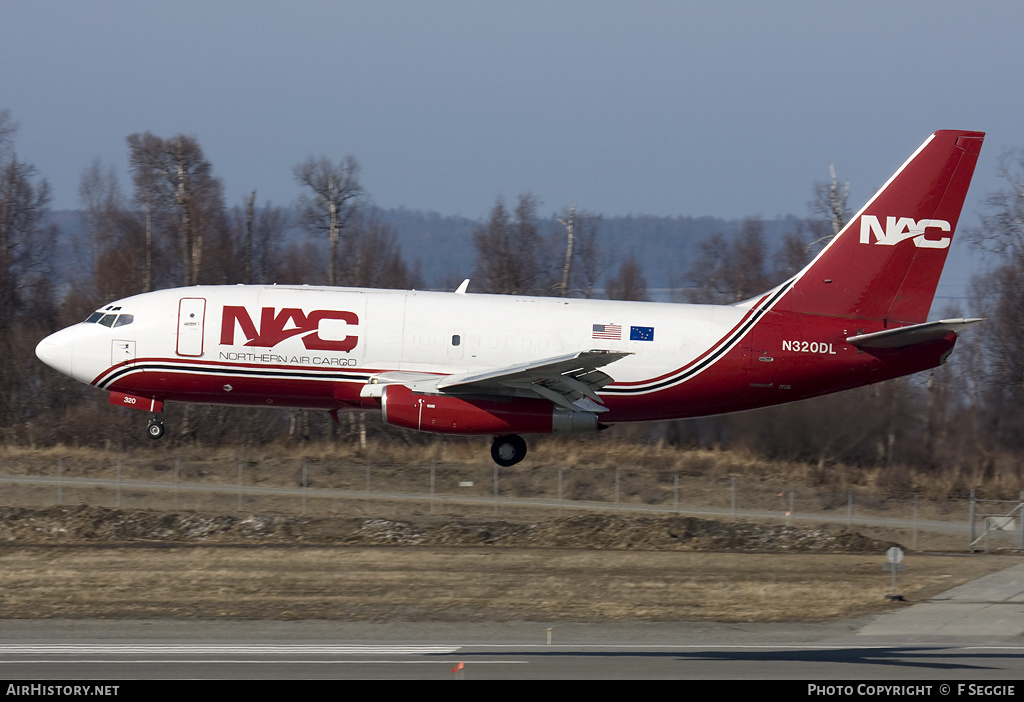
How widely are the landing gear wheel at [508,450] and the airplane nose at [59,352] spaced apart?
11.5 meters

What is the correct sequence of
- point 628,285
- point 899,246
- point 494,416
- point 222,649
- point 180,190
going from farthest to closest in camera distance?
point 628,285, point 180,190, point 899,246, point 494,416, point 222,649

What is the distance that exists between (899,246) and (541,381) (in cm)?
1090

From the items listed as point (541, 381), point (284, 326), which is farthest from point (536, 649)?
point (284, 326)

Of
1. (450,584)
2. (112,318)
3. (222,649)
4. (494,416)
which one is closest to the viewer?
(222,649)

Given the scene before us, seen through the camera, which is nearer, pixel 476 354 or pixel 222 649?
pixel 222 649

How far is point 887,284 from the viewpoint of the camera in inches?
1303

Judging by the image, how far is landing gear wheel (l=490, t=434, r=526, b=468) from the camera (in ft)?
107

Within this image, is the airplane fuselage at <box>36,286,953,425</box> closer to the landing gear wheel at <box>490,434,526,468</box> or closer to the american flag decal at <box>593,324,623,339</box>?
the american flag decal at <box>593,324,623,339</box>

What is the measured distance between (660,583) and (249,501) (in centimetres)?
1837

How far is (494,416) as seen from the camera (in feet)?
103

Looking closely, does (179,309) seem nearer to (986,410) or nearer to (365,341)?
(365,341)

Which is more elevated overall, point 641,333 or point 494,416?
point 641,333

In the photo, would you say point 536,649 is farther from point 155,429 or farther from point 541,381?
point 155,429

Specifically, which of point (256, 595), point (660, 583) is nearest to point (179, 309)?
point (256, 595)
